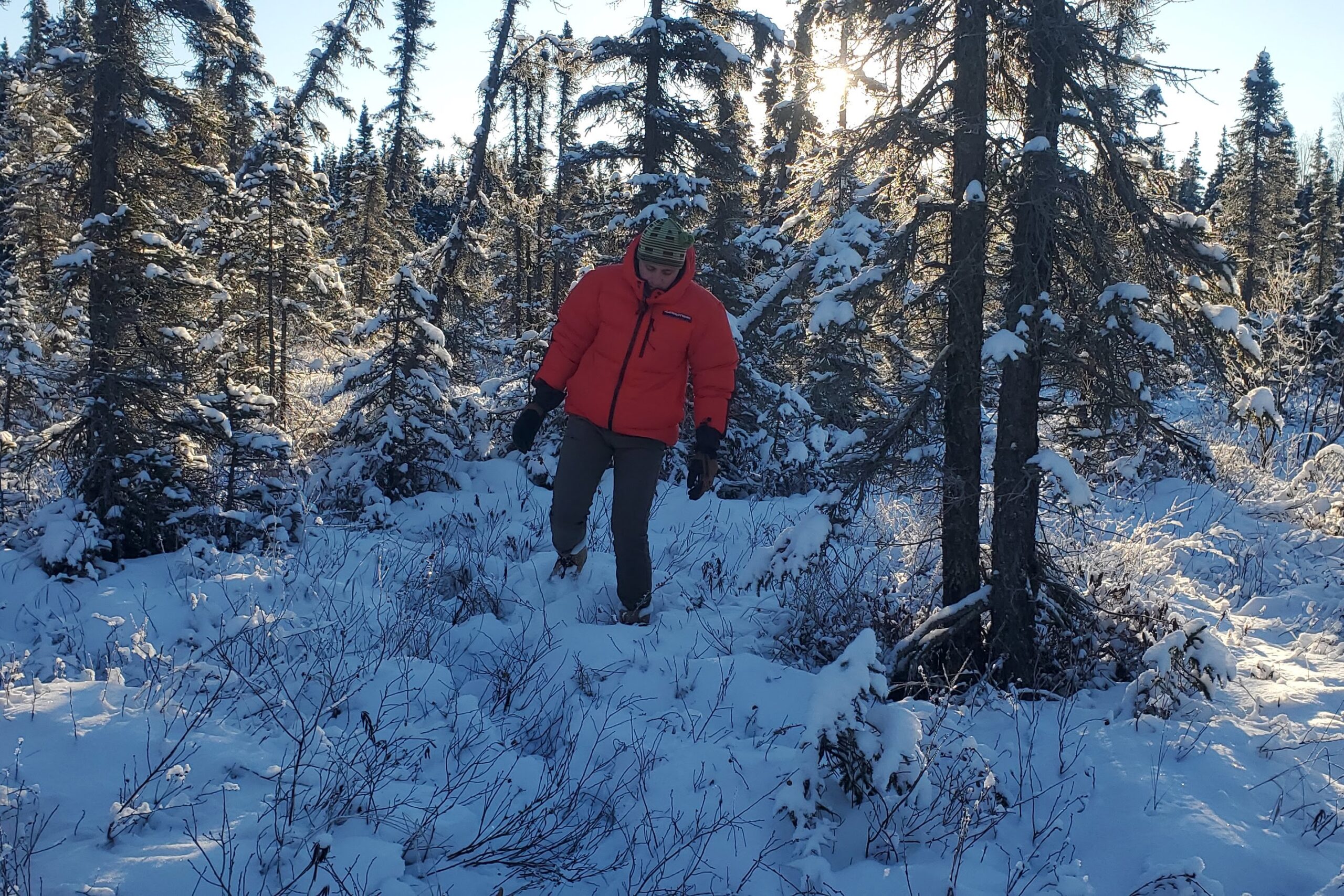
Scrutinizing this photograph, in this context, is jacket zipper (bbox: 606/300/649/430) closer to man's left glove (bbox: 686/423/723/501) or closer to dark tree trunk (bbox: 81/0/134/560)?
man's left glove (bbox: 686/423/723/501)

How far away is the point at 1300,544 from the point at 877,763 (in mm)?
7940

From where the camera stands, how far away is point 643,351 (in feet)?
15.8

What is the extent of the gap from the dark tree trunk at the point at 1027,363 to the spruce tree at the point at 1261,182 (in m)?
39.6

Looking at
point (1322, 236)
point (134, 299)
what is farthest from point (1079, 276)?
point (1322, 236)

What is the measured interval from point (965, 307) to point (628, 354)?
7.11 feet

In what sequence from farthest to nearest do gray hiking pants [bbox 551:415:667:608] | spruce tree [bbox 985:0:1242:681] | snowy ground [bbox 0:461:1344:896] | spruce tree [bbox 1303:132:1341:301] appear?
1. spruce tree [bbox 1303:132:1341:301]
2. gray hiking pants [bbox 551:415:667:608]
3. spruce tree [bbox 985:0:1242:681]
4. snowy ground [bbox 0:461:1344:896]

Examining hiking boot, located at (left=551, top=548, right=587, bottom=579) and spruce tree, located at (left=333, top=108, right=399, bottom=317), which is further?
spruce tree, located at (left=333, top=108, right=399, bottom=317)

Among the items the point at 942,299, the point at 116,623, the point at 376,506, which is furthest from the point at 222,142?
the point at 942,299

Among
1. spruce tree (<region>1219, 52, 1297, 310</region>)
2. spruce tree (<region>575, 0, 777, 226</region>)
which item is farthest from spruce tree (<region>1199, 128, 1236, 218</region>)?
spruce tree (<region>575, 0, 777, 226</region>)

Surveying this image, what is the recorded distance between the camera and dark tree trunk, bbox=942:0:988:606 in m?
4.51

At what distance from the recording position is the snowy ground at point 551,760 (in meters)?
2.44

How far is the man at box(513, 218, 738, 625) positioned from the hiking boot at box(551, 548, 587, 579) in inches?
18.5

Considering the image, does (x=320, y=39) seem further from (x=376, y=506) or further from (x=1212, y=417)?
(x=1212, y=417)

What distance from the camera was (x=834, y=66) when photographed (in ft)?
16.4
